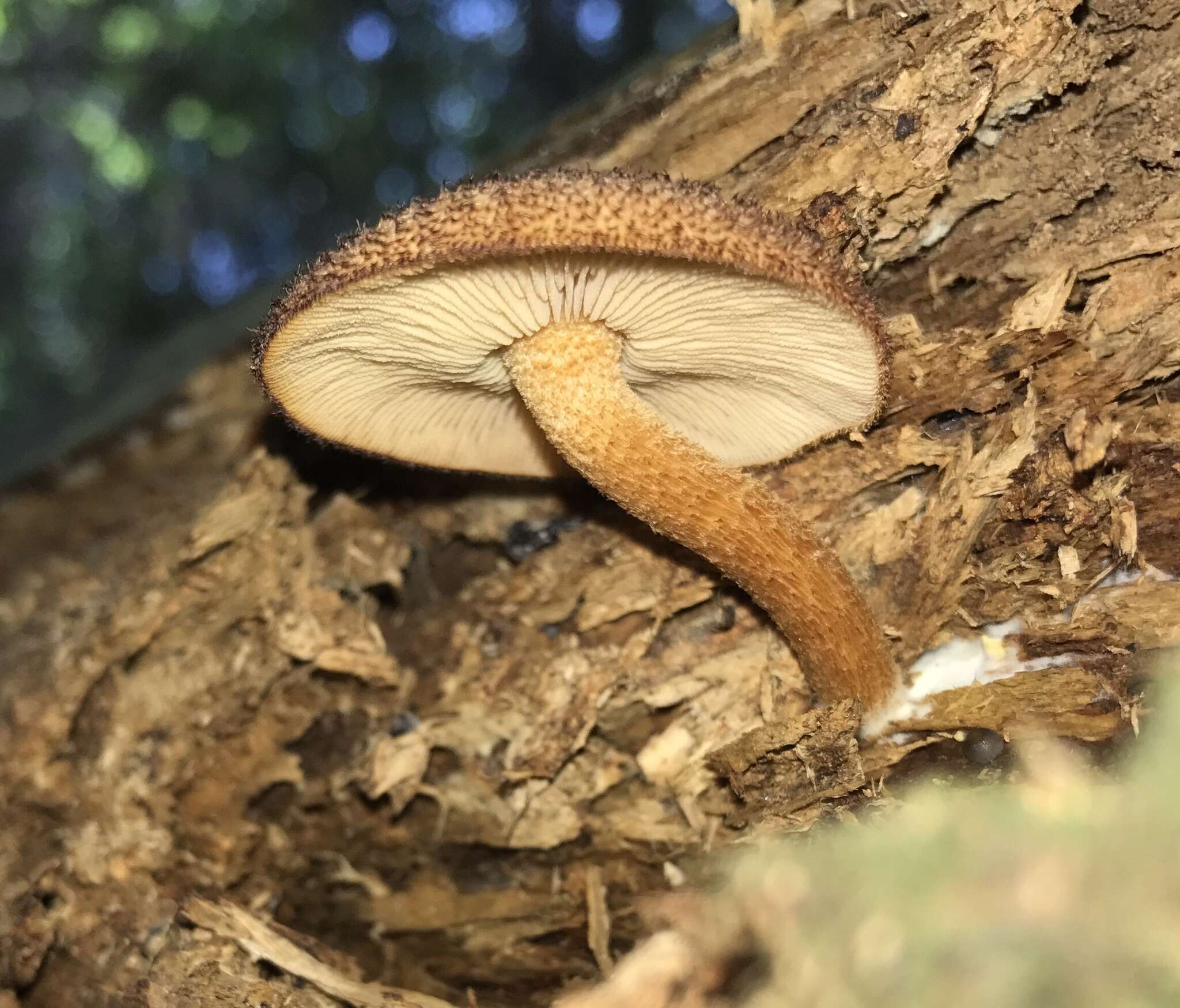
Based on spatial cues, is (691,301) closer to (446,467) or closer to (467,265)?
(467,265)

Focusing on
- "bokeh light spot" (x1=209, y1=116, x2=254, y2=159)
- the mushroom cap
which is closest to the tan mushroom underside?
the mushroom cap

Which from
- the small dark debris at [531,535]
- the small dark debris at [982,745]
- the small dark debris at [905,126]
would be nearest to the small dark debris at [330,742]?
the small dark debris at [531,535]

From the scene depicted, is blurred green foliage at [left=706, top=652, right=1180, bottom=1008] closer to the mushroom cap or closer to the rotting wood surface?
the rotting wood surface

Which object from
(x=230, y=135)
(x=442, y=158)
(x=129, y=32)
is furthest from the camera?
(x=442, y=158)

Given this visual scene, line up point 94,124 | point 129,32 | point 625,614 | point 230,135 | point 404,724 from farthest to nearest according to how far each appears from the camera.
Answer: point 94,124 < point 230,135 < point 129,32 < point 404,724 < point 625,614

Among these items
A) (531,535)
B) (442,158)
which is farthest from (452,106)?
(531,535)

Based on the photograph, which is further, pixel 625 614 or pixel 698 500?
pixel 625 614

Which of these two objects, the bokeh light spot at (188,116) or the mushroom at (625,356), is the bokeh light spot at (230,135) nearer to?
the bokeh light spot at (188,116)

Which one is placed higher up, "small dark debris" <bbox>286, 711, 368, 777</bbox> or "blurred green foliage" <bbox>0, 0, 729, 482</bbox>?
"blurred green foliage" <bbox>0, 0, 729, 482</bbox>

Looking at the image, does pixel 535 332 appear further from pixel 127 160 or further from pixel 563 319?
pixel 127 160
